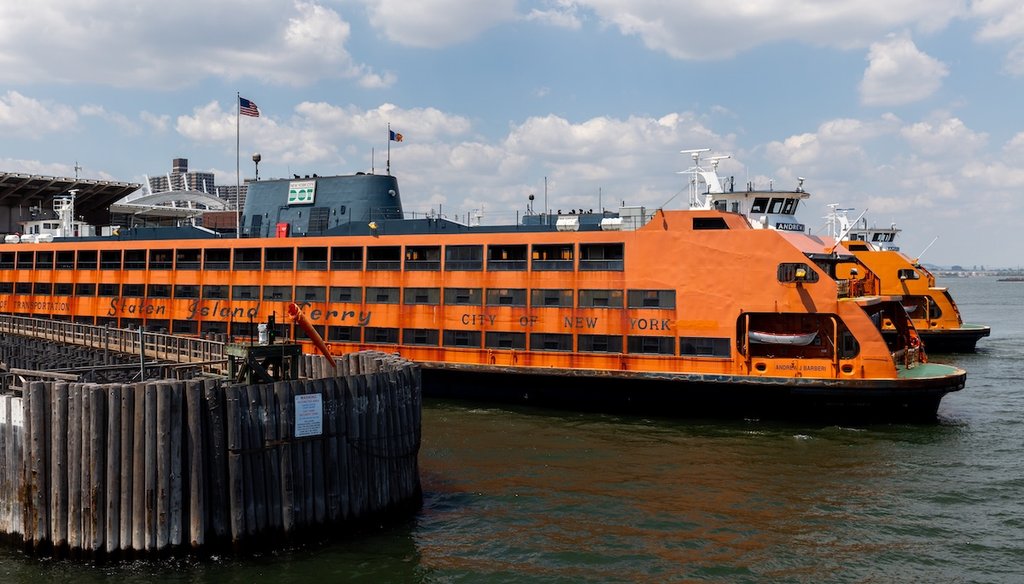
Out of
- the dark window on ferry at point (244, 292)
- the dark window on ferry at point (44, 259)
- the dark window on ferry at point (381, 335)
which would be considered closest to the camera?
the dark window on ferry at point (381, 335)

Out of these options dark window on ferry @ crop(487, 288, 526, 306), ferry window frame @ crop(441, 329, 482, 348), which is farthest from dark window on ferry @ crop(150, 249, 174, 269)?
dark window on ferry @ crop(487, 288, 526, 306)

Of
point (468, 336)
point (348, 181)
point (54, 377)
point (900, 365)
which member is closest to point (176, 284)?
point (348, 181)

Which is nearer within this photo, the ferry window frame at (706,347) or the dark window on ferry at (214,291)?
the ferry window frame at (706,347)

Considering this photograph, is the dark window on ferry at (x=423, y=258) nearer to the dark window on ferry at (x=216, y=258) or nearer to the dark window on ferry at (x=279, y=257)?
the dark window on ferry at (x=279, y=257)

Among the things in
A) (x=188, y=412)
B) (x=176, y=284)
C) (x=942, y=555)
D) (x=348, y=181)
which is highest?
(x=348, y=181)

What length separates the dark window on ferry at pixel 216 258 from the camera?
120ft

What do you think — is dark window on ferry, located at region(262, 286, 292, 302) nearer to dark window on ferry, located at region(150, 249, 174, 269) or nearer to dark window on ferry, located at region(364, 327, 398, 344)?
dark window on ferry, located at region(364, 327, 398, 344)

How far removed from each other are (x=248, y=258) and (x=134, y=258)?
874 centimetres

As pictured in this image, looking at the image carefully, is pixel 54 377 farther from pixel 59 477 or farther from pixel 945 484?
pixel 945 484

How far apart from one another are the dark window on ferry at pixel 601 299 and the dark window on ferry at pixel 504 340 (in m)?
2.93

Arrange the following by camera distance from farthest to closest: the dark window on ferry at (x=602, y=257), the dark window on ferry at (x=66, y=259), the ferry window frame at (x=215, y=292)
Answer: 1. the dark window on ferry at (x=66, y=259)
2. the ferry window frame at (x=215, y=292)
3. the dark window on ferry at (x=602, y=257)

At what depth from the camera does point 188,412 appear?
1286cm

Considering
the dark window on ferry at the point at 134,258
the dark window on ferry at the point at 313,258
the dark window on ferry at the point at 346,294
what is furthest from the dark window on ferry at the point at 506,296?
the dark window on ferry at the point at 134,258

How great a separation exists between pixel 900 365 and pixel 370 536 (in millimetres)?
23781
